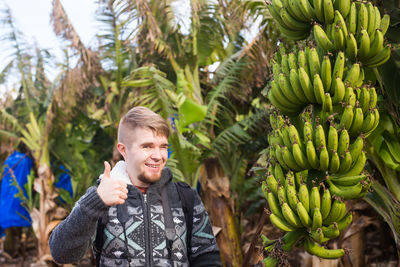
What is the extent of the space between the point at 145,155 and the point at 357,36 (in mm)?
1883

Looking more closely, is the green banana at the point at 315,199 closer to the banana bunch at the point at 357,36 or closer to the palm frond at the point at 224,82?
the banana bunch at the point at 357,36

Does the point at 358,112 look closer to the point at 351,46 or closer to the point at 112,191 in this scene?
the point at 351,46

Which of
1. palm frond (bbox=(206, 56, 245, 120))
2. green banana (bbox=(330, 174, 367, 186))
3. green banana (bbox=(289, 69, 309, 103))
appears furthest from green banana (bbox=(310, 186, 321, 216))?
palm frond (bbox=(206, 56, 245, 120))

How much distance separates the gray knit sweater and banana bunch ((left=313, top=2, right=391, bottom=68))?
1630mm

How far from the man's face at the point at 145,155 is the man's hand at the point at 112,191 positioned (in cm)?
25

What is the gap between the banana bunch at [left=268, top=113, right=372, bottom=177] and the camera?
2531mm

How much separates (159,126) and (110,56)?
5461 millimetres

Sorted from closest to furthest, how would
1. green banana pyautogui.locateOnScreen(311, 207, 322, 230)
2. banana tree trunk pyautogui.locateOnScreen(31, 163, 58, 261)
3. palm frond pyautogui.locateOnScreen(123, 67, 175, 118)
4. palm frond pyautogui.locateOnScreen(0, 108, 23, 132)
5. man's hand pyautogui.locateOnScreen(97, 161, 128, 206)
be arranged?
man's hand pyautogui.locateOnScreen(97, 161, 128, 206), green banana pyautogui.locateOnScreen(311, 207, 322, 230), palm frond pyautogui.locateOnScreen(123, 67, 175, 118), banana tree trunk pyautogui.locateOnScreen(31, 163, 58, 261), palm frond pyautogui.locateOnScreen(0, 108, 23, 132)

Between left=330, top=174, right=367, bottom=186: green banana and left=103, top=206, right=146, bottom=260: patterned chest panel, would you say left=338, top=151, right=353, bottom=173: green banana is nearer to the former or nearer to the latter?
left=330, top=174, right=367, bottom=186: green banana

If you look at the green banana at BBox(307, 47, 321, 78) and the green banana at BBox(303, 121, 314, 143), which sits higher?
the green banana at BBox(307, 47, 321, 78)

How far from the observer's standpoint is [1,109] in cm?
769

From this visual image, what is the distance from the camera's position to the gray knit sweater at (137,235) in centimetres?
164

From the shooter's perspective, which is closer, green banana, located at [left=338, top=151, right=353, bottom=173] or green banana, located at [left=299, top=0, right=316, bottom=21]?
green banana, located at [left=338, top=151, right=353, bottom=173]

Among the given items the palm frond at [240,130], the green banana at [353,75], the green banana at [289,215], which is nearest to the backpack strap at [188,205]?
the green banana at [289,215]
